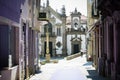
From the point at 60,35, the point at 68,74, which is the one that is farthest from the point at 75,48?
the point at 68,74

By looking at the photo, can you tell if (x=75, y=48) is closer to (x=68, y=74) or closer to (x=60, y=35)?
(x=60, y=35)

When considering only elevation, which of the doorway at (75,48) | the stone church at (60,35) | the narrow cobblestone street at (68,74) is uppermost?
the stone church at (60,35)

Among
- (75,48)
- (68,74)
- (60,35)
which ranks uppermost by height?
Result: (60,35)

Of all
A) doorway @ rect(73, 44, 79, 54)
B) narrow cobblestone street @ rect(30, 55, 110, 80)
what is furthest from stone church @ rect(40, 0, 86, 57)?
narrow cobblestone street @ rect(30, 55, 110, 80)

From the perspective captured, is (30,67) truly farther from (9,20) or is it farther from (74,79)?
(9,20)

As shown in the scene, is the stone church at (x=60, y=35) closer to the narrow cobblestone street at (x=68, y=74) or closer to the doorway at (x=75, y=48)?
the doorway at (x=75, y=48)

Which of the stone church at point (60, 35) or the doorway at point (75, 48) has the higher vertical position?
the stone church at point (60, 35)

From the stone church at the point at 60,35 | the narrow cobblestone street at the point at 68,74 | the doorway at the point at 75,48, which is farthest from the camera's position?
the doorway at the point at 75,48

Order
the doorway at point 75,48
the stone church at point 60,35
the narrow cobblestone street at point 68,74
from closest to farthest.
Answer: the narrow cobblestone street at point 68,74 → the stone church at point 60,35 → the doorway at point 75,48

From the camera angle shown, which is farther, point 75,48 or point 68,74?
point 75,48

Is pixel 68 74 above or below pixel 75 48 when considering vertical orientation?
below

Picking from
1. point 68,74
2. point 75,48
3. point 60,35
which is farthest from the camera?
point 75,48

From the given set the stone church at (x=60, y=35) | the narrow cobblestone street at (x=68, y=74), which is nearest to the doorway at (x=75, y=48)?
the stone church at (x=60, y=35)

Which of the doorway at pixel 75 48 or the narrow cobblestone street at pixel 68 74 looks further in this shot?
the doorway at pixel 75 48
